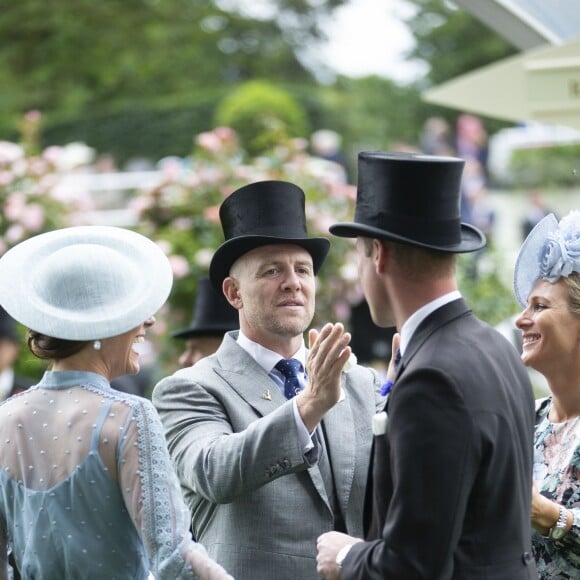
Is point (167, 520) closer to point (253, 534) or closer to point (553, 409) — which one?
point (253, 534)

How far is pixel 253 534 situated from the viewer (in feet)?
12.1

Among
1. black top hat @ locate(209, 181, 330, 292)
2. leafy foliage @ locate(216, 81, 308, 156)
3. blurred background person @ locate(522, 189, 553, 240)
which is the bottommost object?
blurred background person @ locate(522, 189, 553, 240)

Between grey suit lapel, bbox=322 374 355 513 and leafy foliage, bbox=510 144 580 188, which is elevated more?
grey suit lapel, bbox=322 374 355 513

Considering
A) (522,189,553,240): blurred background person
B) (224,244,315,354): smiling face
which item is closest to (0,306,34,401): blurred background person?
(224,244,315,354): smiling face

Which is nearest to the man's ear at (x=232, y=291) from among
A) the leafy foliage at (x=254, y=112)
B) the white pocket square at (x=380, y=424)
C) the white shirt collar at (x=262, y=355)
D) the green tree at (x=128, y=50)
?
the white shirt collar at (x=262, y=355)

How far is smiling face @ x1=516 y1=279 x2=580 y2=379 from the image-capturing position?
374 centimetres

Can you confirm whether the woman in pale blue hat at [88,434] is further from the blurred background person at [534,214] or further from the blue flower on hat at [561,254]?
the blurred background person at [534,214]

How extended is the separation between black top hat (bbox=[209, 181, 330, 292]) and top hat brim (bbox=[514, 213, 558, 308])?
2.28ft

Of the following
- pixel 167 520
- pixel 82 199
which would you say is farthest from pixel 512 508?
pixel 82 199

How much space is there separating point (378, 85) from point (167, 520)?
26842 millimetres

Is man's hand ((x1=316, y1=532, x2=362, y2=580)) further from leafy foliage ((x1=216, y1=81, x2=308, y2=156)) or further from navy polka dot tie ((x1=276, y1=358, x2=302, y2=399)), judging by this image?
leafy foliage ((x1=216, y1=81, x2=308, y2=156))

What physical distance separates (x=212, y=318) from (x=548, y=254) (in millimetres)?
2170

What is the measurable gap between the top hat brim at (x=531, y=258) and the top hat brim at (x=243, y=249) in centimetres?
68

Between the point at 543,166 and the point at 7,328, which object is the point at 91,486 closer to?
the point at 7,328
